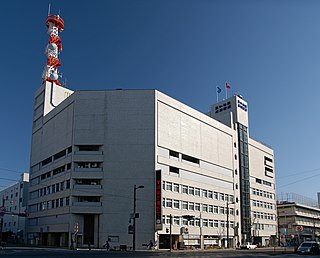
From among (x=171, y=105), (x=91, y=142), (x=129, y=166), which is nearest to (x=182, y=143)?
(x=171, y=105)

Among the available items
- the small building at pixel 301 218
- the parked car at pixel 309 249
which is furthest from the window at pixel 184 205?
the small building at pixel 301 218

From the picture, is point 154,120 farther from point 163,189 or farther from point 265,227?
point 265,227

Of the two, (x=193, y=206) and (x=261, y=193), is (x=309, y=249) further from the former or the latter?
(x=261, y=193)

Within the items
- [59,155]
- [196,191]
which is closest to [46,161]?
[59,155]

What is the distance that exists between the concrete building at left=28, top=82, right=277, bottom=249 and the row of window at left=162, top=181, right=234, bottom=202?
20cm

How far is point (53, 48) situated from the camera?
94.5 m

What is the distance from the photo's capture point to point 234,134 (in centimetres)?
9762

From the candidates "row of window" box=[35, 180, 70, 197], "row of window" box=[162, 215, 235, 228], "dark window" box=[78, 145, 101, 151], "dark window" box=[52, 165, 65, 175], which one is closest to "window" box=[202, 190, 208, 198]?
"row of window" box=[162, 215, 235, 228]

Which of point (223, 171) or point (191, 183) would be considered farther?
point (223, 171)

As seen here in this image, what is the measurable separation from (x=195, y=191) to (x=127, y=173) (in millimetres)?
17573

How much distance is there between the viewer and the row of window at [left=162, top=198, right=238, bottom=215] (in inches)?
2808

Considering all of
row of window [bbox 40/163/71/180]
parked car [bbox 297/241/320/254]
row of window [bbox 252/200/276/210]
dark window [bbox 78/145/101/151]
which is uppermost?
dark window [bbox 78/145/101/151]

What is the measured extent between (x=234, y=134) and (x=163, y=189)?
112 ft

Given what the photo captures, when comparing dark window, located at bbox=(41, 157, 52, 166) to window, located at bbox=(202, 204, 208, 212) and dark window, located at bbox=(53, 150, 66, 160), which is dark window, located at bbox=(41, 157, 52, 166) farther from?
window, located at bbox=(202, 204, 208, 212)
